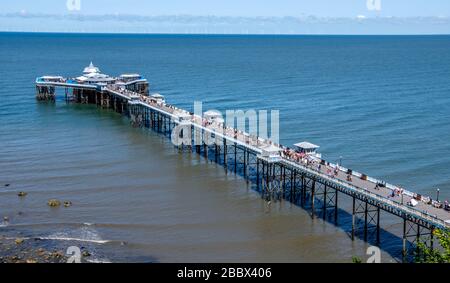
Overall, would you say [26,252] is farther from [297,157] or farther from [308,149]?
[308,149]

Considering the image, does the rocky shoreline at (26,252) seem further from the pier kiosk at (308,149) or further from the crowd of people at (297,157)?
the pier kiosk at (308,149)

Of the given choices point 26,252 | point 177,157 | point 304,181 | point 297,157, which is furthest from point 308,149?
point 26,252

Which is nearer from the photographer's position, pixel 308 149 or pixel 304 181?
pixel 304 181

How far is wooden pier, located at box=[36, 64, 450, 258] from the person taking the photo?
123 ft

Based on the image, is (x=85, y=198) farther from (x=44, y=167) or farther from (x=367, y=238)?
(x=367, y=238)

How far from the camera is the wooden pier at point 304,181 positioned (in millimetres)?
37531

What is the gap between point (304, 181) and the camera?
47.5 metres

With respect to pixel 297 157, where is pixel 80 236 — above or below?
below

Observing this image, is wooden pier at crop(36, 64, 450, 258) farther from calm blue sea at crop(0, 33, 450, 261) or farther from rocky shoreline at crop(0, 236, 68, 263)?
rocky shoreline at crop(0, 236, 68, 263)

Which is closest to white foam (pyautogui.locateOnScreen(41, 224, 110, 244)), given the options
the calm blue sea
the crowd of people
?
the calm blue sea
